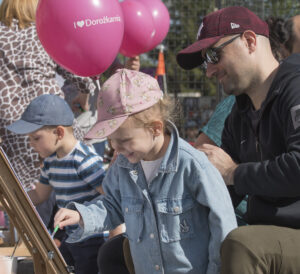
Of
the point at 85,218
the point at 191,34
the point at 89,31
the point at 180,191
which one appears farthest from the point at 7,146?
the point at 191,34

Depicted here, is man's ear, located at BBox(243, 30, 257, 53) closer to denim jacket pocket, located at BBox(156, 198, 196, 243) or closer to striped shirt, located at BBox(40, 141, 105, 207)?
denim jacket pocket, located at BBox(156, 198, 196, 243)

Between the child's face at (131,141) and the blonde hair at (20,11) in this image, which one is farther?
the blonde hair at (20,11)

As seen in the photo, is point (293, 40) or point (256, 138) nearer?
point (256, 138)

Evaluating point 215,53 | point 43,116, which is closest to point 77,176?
point 43,116

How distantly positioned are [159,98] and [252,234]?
0.72 meters

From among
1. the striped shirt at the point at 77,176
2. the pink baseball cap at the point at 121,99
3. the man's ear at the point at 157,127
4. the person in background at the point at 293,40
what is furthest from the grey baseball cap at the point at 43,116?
the person in background at the point at 293,40

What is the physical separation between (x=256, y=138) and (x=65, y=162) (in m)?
1.29

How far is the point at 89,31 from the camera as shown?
9.85 feet

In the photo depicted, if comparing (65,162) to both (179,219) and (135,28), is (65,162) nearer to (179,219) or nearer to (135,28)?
(179,219)

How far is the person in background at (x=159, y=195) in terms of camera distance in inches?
80.1

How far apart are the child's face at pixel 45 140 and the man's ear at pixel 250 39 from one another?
139cm

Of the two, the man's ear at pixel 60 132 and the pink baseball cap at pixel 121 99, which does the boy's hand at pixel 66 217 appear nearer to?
the pink baseball cap at pixel 121 99

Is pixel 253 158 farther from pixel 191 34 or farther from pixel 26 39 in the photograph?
pixel 191 34

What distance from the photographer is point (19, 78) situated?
11.8 ft
